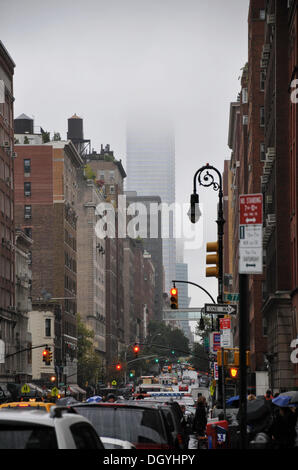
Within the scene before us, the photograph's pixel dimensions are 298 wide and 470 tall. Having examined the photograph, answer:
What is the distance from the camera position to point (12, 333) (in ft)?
323

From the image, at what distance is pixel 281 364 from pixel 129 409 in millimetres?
40799

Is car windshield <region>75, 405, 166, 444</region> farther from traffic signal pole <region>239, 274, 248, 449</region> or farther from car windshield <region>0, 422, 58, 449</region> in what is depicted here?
car windshield <region>0, 422, 58, 449</region>

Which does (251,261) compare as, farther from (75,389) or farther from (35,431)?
(75,389)

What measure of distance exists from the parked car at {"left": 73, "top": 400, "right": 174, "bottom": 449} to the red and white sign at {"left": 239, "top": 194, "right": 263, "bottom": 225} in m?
3.94

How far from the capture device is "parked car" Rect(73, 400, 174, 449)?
16.6 metres

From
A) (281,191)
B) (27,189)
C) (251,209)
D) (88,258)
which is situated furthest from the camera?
(88,258)

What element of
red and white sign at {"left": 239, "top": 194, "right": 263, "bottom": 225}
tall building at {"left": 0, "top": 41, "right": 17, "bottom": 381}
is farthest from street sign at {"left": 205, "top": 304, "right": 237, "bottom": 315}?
tall building at {"left": 0, "top": 41, "right": 17, "bottom": 381}

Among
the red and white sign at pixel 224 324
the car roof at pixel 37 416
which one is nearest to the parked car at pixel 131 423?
the car roof at pixel 37 416

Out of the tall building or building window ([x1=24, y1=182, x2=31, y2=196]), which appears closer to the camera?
the tall building

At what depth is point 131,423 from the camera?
16.7 meters

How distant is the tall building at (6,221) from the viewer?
3757 inches

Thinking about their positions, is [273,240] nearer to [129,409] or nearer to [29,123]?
[129,409]

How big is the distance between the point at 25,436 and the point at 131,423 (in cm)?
689

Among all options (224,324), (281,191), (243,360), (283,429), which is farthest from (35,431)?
(281,191)
